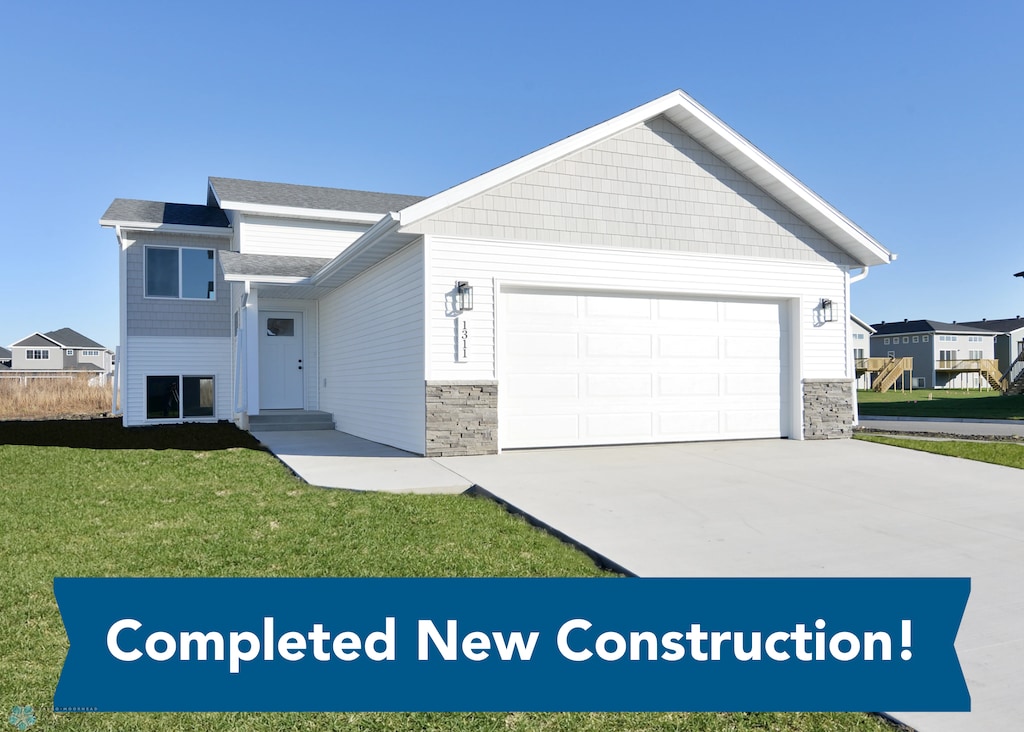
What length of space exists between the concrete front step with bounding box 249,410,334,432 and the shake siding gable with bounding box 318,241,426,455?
278mm

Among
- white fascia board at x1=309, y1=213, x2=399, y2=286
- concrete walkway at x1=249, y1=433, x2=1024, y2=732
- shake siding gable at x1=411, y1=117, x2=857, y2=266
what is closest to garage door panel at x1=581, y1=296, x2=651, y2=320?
shake siding gable at x1=411, y1=117, x2=857, y2=266

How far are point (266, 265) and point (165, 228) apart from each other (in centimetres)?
382

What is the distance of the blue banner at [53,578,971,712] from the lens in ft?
9.10

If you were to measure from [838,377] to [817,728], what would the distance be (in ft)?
33.5

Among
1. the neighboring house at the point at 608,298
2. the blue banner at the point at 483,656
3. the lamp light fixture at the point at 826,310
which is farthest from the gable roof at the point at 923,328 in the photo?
the blue banner at the point at 483,656

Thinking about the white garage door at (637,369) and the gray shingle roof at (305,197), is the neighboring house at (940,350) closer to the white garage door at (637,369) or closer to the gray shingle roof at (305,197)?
the white garage door at (637,369)

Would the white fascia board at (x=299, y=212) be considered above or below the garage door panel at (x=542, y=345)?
above

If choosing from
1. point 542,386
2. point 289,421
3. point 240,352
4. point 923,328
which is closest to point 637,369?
point 542,386

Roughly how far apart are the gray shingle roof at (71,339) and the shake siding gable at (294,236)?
51.1m

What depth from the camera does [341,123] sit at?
15828 mm

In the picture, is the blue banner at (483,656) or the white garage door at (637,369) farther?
the white garage door at (637,369)

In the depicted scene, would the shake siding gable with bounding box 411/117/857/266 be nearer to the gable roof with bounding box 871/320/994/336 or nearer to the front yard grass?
the front yard grass

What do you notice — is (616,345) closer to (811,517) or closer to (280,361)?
(811,517)

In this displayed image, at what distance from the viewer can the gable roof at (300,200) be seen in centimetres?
1481
